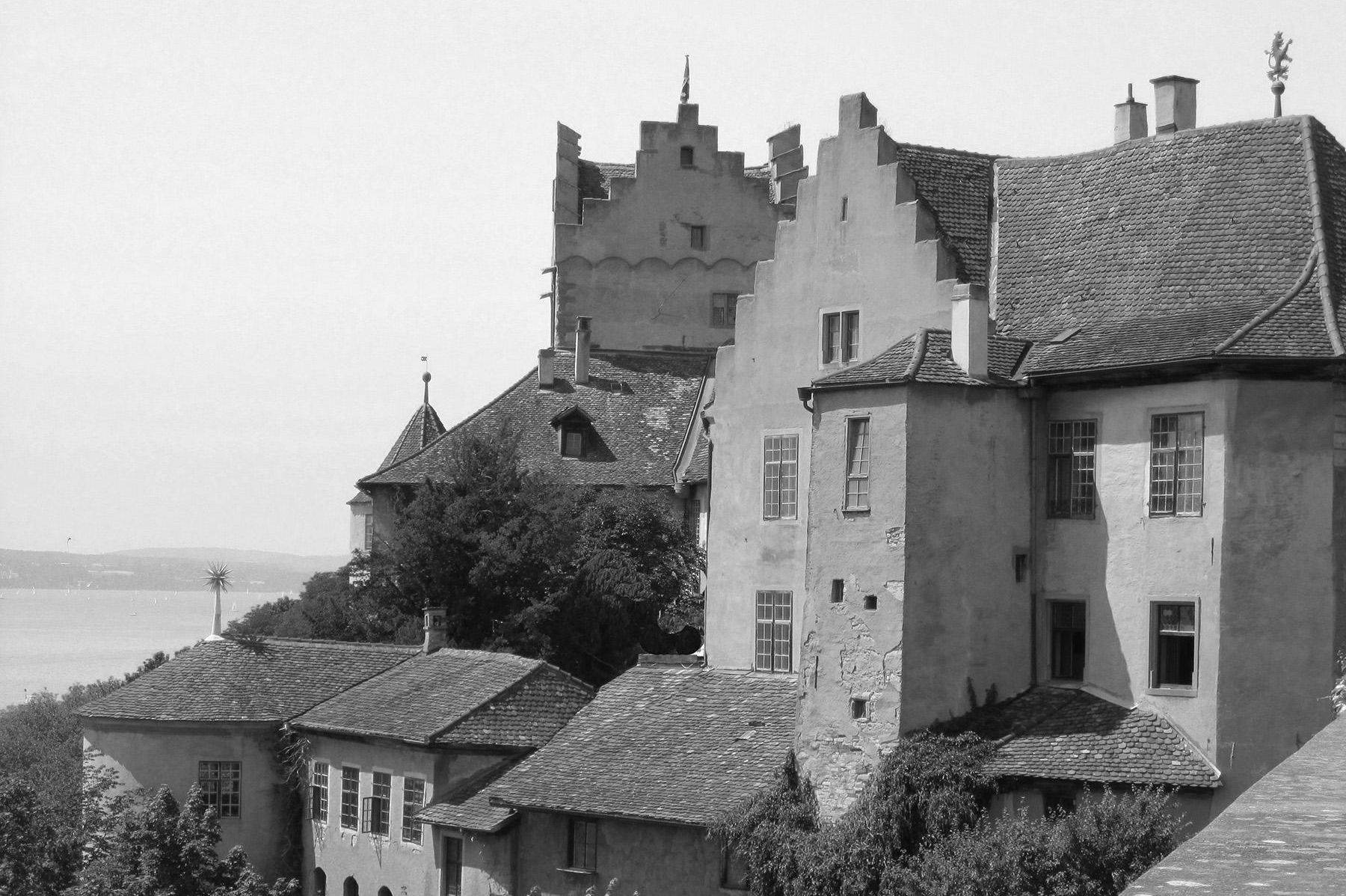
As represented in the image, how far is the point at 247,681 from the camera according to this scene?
4806 cm

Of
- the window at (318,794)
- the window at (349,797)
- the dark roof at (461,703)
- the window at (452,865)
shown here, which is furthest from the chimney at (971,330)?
the window at (318,794)

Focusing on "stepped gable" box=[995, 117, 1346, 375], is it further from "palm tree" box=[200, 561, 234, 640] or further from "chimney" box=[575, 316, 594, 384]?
"palm tree" box=[200, 561, 234, 640]

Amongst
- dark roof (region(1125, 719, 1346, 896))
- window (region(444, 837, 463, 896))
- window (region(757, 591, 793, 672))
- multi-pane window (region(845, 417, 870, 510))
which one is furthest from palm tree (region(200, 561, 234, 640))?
dark roof (region(1125, 719, 1346, 896))

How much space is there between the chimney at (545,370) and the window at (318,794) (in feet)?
55.9

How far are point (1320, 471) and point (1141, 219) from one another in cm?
652

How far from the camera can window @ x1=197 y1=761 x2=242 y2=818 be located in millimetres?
46156

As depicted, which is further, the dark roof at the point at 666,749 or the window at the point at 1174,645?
the dark roof at the point at 666,749

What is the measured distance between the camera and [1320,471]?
102 ft

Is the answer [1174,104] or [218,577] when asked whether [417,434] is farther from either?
[1174,104]

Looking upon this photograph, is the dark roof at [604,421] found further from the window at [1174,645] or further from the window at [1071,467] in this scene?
the window at [1174,645]

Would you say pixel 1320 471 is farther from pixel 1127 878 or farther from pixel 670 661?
pixel 670 661

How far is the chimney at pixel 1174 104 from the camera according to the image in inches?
1495

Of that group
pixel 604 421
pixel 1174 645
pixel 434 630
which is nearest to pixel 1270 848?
pixel 1174 645

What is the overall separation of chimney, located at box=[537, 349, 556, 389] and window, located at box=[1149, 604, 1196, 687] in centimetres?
2979
